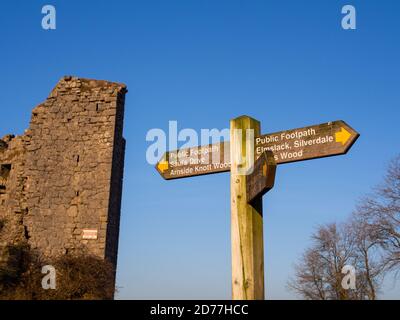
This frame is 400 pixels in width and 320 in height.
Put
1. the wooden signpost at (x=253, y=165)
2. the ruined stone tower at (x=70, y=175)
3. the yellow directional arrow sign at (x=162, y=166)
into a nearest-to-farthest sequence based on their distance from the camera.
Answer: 1. the wooden signpost at (x=253, y=165)
2. the yellow directional arrow sign at (x=162, y=166)
3. the ruined stone tower at (x=70, y=175)

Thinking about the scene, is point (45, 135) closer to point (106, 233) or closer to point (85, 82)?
point (85, 82)

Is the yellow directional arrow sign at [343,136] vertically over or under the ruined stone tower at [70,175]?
under

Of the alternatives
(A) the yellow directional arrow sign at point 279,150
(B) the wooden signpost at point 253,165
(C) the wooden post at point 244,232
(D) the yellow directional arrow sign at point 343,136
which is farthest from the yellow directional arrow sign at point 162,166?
(D) the yellow directional arrow sign at point 343,136

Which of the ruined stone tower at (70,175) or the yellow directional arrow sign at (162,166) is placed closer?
the yellow directional arrow sign at (162,166)

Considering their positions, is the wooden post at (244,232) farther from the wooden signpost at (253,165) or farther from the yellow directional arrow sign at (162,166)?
the yellow directional arrow sign at (162,166)

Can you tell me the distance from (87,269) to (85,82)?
5.60 m

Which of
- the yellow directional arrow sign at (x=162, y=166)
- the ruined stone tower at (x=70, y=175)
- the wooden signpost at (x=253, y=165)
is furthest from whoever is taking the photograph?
the ruined stone tower at (x=70, y=175)

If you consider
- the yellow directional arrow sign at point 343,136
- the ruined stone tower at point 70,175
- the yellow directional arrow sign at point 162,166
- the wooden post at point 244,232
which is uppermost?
the ruined stone tower at point 70,175

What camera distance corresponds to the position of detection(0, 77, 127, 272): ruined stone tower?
12.9m

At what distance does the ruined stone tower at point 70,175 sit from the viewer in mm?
12906

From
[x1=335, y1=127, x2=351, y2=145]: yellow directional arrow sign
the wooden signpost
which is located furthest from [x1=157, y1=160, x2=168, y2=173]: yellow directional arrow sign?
[x1=335, y1=127, x2=351, y2=145]: yellow directional arrow sign

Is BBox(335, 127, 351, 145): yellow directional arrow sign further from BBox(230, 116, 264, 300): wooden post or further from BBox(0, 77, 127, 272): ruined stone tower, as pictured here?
BBox(0, 77, 127, 272): ruined stone tower

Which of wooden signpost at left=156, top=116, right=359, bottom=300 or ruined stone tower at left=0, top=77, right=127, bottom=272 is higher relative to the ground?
ruined stone tower at left=0, top=77, right=127, bottom=272
